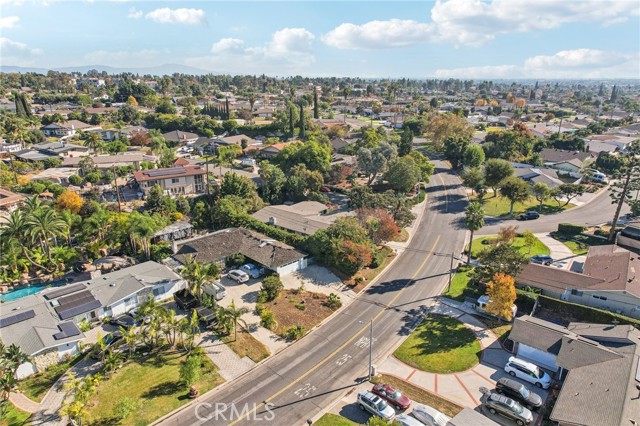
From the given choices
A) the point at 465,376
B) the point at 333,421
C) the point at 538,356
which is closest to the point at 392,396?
the point at 333,421

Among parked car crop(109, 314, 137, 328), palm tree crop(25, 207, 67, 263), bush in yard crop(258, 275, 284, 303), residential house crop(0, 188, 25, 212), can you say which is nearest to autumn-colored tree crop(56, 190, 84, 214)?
residential house crop(0, 188, 25, 212)

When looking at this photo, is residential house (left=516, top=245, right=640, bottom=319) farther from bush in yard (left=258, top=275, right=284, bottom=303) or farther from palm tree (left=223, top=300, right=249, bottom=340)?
palm tree (left=223, top=300, right=249, bottom=340)

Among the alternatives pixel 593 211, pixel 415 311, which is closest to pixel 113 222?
pixel 415 311

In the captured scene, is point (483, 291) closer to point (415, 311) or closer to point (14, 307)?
point (415, 311)

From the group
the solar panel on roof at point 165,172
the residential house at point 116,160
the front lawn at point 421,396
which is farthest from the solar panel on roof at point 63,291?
the residential house at point 116,160

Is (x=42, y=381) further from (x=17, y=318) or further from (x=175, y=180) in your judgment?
(x=175, y=180)

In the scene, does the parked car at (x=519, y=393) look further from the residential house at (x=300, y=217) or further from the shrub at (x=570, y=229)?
the shrub at (x=570, y=229)
